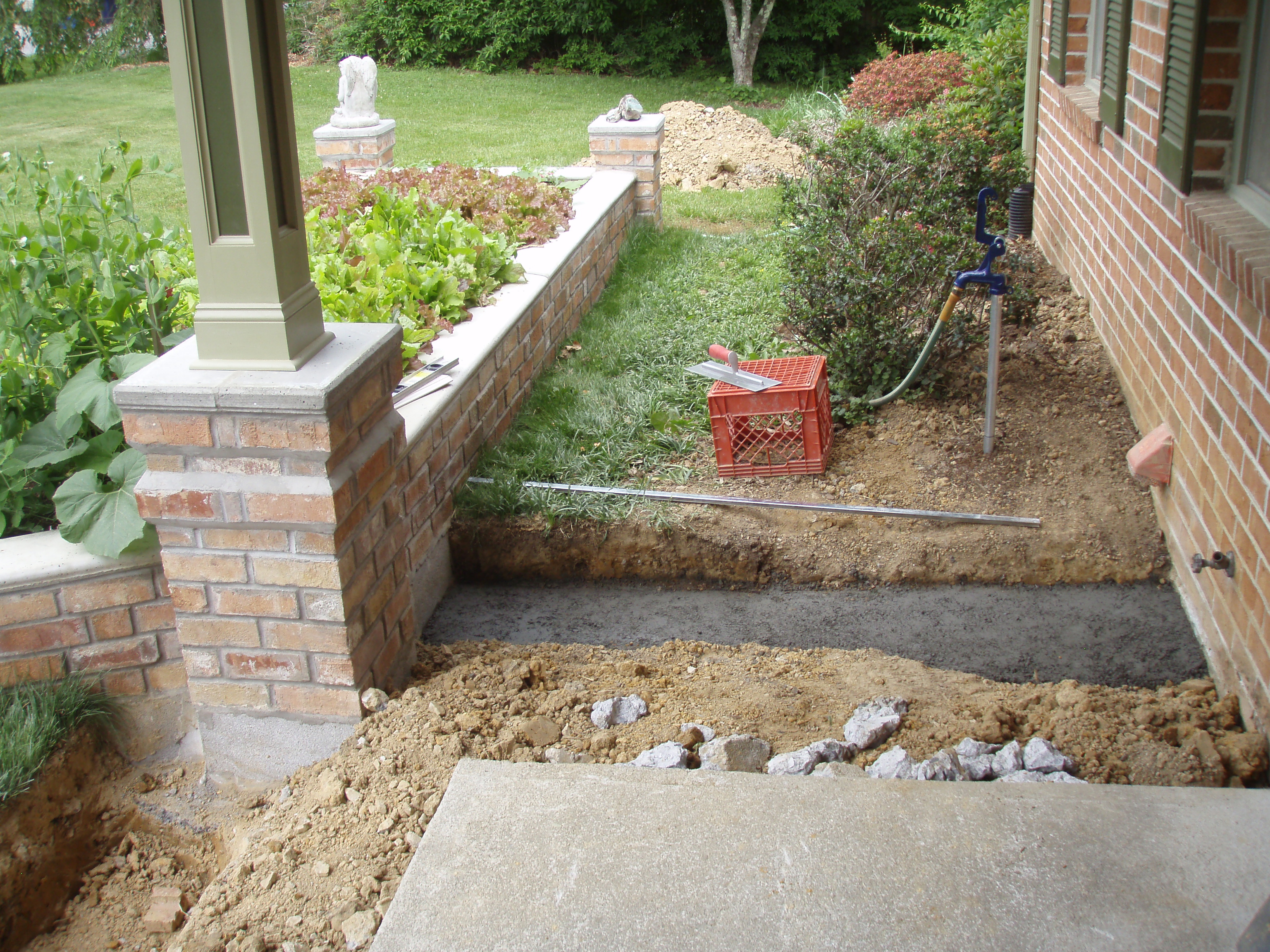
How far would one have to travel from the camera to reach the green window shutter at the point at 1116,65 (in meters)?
4.43

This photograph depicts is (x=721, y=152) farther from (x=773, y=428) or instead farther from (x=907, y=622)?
(x=907, y=622)

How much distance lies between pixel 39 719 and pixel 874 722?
2199 mm

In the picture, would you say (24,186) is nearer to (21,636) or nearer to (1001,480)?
(21,636)

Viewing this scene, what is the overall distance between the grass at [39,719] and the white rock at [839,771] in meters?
1.97

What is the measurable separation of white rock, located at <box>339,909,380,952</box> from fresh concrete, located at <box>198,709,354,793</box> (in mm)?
742

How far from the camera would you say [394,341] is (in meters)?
2.89

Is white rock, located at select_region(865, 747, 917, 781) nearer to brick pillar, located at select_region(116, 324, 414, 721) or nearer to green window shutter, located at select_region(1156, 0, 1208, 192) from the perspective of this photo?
brick pillar, located at select_region(116, 324, 414, 721)

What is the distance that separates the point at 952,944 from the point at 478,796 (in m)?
1.02

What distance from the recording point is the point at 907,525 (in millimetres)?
3918

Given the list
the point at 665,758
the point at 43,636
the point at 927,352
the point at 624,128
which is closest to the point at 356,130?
the point at 624,128

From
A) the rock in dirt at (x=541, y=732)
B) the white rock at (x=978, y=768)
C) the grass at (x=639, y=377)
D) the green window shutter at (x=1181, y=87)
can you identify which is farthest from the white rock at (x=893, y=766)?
the green window shutter at (x=1181, y=87)

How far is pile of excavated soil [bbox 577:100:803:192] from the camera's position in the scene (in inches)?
407

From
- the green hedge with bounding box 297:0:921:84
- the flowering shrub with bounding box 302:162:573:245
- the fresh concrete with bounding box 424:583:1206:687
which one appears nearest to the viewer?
the fresh concrete with bounding box 424:583:1206:687

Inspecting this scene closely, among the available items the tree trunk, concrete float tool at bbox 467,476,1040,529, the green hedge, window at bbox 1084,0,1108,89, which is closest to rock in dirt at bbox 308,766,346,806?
concrete float tool at bbox 467,476,1040,529
